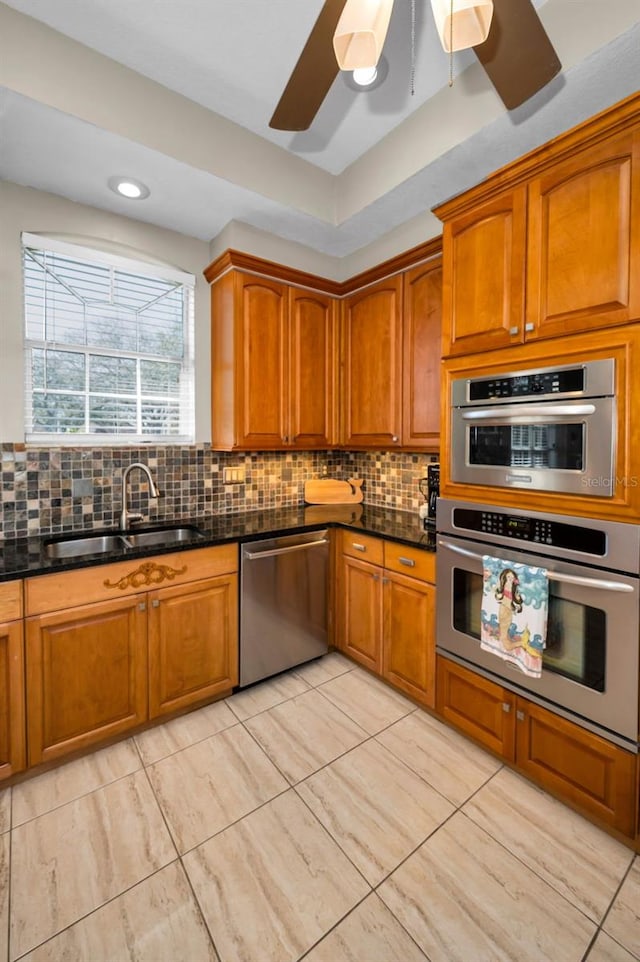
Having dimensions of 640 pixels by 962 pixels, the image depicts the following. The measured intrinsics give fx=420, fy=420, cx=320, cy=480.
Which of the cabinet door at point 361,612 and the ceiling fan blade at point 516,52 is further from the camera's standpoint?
the cabinet door at point 361,612

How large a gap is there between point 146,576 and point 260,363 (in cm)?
141

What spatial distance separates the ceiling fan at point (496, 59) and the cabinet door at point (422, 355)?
978 millimetres

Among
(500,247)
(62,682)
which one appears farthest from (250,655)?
(500,247)

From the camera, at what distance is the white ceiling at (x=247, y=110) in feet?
5.06

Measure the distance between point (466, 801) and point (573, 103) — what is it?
9.03 feet

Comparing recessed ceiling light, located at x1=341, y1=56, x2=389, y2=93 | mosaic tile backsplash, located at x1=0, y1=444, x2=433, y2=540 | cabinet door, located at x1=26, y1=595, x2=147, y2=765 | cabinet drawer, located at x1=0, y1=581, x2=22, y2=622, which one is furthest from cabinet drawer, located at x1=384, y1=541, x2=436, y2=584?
recessed ceiling light, located at x1=341, y1=56, x2=389, y2=93

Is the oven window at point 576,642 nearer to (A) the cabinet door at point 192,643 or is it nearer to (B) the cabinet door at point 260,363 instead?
(A) the cabinet door at point 192,643

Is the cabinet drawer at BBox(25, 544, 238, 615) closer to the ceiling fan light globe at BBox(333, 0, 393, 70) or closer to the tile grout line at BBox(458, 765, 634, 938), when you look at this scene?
the tile grout line at BBox(458, 765, 634, 938)

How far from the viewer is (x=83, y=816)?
160 centimetres

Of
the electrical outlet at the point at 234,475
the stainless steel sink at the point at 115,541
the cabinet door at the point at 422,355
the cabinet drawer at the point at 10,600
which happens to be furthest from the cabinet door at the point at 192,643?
the cabinet door at the point at 422,355

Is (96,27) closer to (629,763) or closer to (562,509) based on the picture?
(562,509)

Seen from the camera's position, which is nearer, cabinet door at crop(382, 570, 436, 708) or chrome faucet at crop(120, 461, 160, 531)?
cabinet door at crop(382, 570, 436, 708)

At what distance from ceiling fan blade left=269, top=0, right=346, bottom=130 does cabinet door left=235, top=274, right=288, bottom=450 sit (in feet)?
3.81

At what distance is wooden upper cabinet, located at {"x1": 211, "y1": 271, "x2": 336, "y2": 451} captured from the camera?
8.32ft
